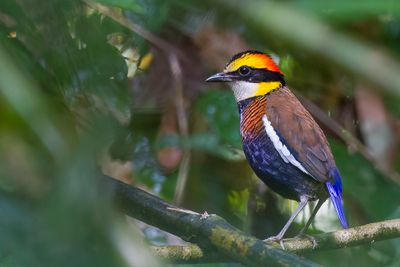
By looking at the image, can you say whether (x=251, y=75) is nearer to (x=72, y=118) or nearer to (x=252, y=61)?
(x=252, y=61)

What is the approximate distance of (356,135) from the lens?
435 centimetres

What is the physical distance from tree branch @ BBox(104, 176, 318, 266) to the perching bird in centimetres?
111

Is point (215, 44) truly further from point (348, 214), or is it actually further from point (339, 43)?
point (339, 43)

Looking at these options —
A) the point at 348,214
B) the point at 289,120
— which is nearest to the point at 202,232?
the point at 289,120

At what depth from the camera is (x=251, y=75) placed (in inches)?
143

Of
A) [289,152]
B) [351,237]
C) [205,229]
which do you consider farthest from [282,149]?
[205,229]

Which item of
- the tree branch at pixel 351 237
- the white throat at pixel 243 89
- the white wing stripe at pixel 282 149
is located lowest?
the tree branch at pixel 351 237

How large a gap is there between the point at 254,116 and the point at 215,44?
3.54ft

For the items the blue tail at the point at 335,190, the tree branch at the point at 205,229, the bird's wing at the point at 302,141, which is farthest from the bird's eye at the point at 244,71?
the tree branch at the point at 205,229

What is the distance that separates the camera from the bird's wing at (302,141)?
115 inches

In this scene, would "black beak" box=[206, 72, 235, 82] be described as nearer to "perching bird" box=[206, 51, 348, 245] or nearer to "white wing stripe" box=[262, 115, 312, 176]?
"perching bird" box=[206, 51, 348, 245]

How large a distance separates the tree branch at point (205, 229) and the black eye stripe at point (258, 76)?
1918mm

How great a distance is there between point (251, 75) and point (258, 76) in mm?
33

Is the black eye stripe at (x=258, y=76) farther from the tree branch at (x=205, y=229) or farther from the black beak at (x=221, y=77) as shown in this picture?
the tree branch at (x=205, y=229)
